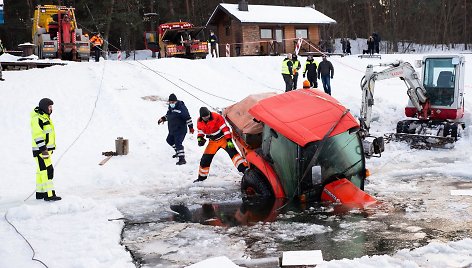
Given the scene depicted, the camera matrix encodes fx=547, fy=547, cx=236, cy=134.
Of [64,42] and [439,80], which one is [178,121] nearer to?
[439,80]

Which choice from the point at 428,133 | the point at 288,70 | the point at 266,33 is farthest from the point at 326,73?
the point at 266,33

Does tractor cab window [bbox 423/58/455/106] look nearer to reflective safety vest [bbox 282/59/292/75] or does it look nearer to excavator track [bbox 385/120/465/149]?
excavator track [bbox 385/120/465/149]

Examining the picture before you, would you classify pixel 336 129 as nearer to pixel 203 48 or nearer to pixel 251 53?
pixel 203 48

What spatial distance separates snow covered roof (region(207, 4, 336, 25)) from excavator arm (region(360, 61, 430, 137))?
21862mm

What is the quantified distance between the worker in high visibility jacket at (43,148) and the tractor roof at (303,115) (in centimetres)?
374

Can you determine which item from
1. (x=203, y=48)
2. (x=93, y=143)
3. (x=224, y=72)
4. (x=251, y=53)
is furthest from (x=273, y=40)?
(x=93, y=143)

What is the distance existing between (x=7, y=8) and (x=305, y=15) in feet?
86.4

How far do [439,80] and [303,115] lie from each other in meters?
8.60

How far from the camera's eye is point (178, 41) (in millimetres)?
33500

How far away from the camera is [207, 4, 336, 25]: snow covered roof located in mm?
37344

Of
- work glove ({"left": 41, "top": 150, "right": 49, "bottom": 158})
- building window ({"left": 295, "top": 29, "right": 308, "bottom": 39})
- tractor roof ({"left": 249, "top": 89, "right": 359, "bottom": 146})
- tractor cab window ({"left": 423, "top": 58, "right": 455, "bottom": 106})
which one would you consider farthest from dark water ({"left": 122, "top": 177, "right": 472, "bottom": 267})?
building window ({"left": 295, "top": 29, "right": 308, "bottom": 39})

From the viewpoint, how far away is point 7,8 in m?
47.8

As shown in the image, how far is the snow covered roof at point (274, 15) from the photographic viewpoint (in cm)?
3734

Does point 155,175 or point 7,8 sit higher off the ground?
point 7,8
